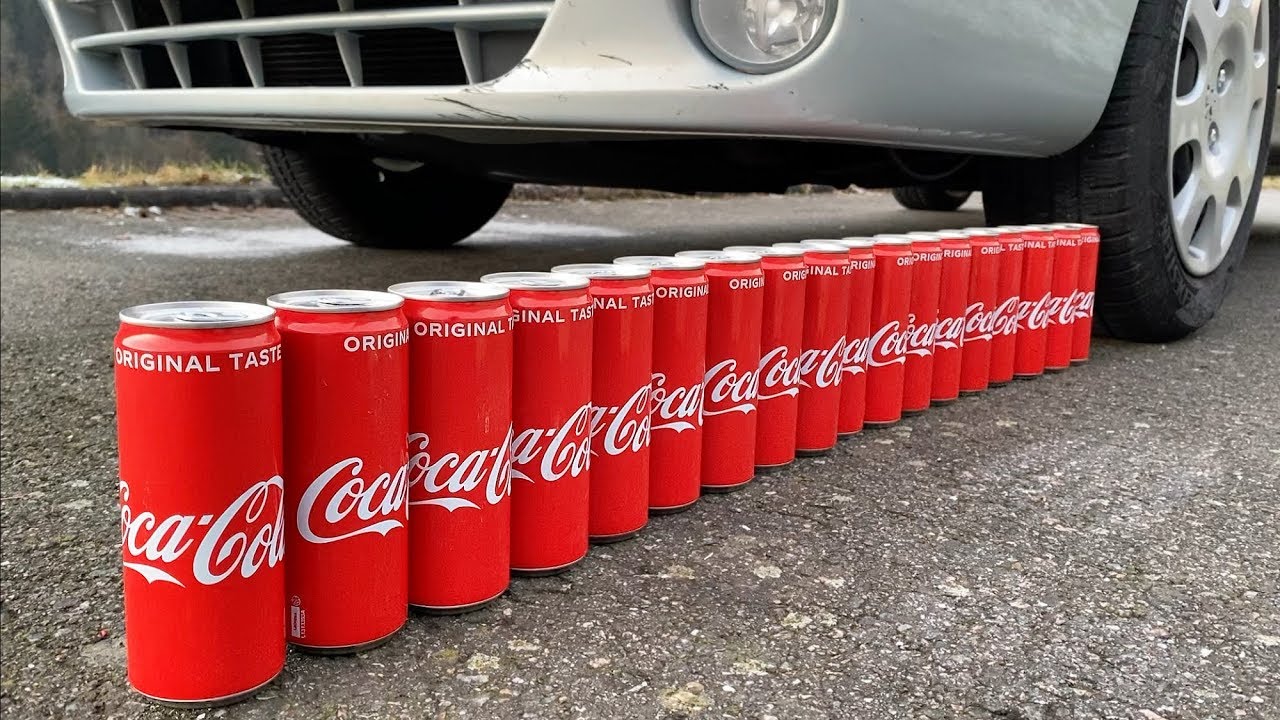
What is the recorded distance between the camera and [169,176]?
6.38 m

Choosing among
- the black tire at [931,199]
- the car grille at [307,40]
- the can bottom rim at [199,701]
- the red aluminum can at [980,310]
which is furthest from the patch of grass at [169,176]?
the can bottom rim at [199,701]

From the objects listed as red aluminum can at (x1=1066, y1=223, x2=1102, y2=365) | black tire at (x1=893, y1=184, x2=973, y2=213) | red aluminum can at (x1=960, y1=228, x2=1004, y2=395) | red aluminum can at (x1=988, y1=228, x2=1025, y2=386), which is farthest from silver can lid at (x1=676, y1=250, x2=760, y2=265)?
black tire at (x1=893, y1=184, x2=973, y2=213)

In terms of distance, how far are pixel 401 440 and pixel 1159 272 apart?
6.39 ft

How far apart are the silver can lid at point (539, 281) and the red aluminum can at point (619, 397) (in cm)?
5

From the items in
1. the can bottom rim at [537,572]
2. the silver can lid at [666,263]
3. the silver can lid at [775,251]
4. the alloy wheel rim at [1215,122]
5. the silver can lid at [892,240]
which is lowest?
the can bottom rim at [537,572]

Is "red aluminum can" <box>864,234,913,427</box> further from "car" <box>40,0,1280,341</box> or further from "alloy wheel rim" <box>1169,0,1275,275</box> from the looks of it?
"alloy wheel rim" <box>1169,0,1275,275</box>

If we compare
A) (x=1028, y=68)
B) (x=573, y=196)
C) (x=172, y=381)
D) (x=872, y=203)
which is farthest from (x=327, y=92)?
(x=872, y=203)

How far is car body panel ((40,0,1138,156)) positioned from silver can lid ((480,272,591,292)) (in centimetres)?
46

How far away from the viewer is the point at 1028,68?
74.0 inches

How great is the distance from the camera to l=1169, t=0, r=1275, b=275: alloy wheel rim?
2.32 m

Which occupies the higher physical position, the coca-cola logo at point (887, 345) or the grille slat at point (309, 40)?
the grille slat at point (309, 40)

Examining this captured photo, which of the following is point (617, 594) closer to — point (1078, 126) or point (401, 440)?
point (401, 440)

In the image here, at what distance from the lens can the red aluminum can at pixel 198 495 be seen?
92 cm

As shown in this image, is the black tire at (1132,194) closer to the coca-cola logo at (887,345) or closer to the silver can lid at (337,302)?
the coca-cola logo at (887,345)
